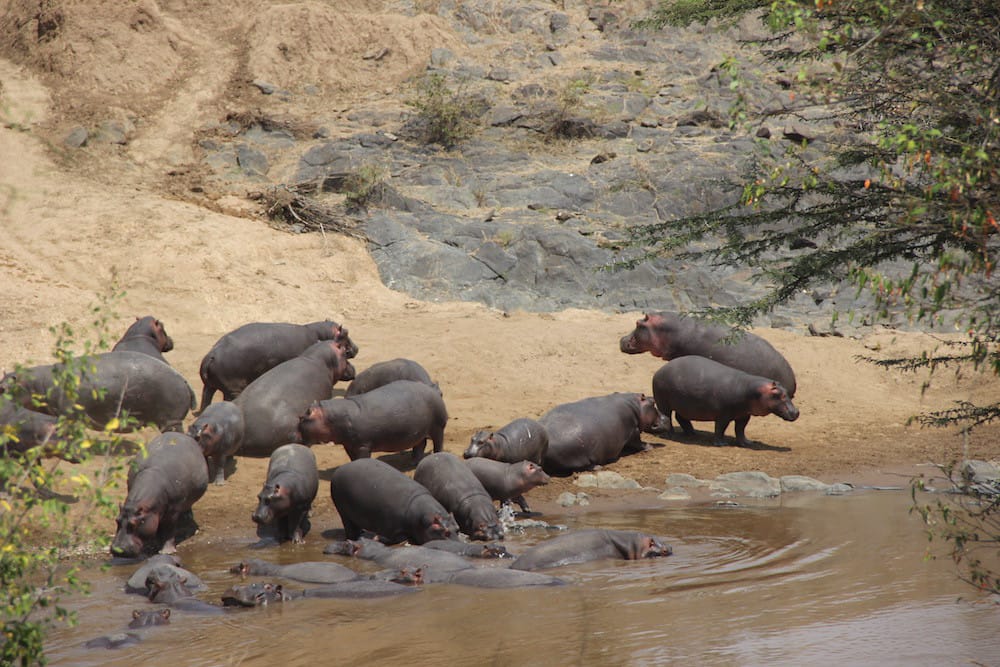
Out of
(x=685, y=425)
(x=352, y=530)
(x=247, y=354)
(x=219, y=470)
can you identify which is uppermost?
(x=247, y=354)

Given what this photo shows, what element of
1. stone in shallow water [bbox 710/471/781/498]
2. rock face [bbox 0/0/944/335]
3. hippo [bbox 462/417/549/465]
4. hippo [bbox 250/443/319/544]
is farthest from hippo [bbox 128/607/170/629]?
rock face [bbox 0/0/944/335]

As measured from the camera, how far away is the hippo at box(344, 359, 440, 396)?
11164 mm

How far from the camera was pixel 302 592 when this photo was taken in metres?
6.54

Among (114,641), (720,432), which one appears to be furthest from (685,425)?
(114,641)

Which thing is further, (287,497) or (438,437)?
(438,437)

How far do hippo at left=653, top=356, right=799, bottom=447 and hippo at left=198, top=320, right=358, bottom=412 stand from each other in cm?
364

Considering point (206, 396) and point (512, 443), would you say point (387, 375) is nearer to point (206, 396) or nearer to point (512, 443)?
point (206, 396)

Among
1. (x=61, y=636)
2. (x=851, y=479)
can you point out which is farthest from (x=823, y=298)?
(x=61, y=636)

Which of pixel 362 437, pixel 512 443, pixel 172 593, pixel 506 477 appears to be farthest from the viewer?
pixel 512 443

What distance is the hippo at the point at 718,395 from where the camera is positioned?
447 inches

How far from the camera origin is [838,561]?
7.13 m

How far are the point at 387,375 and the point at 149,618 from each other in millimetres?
5481

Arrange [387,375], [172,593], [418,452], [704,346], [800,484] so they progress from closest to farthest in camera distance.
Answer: [172,593] → [800,484] → [418,452] → [387,375] → [704,346]

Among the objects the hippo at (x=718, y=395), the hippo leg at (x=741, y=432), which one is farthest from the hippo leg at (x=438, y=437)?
the hippo leg at (x=741, y=432)
